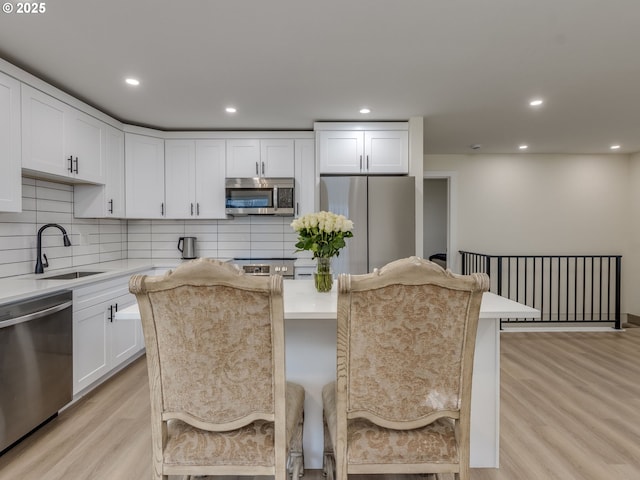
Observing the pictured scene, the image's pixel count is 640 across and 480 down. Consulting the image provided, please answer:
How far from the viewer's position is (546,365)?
3.52 m

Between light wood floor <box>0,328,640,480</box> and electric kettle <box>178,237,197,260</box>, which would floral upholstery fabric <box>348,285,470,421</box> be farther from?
electric kettle <box>178,237,197,260</box>

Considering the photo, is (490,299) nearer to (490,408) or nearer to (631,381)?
(490,408)

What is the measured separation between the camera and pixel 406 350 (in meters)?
1.20

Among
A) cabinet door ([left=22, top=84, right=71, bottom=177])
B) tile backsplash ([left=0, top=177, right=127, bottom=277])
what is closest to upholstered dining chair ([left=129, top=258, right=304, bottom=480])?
cabinet door ([left=22, top=84, right=71, bottom=177])

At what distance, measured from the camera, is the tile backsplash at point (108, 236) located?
9.42ft

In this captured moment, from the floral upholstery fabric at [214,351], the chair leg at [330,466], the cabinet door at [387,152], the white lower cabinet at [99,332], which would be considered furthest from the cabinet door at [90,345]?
the cabinet door at [387,152]

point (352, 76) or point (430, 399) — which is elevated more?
point (352, 76)

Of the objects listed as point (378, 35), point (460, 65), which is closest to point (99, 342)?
point (378, 35)

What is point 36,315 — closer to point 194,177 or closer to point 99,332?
point 99,332

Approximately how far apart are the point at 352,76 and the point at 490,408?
2311 millimetres

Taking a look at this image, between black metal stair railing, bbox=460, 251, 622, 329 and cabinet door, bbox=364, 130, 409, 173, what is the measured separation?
240 cm

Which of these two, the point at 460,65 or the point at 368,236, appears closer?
the point at 460,65

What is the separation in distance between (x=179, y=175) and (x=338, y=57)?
2466 mm

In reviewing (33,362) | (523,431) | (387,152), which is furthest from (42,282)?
(523,431)
